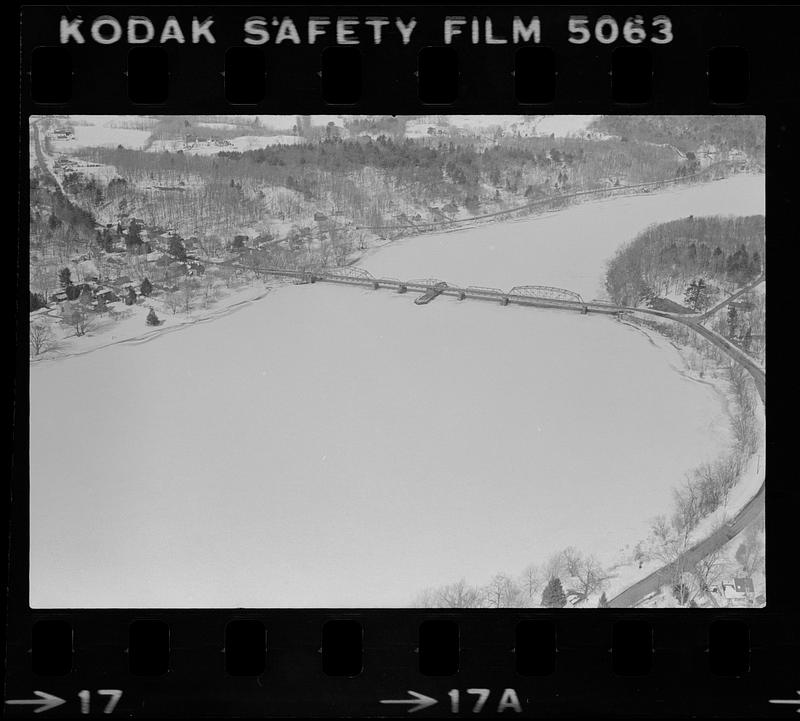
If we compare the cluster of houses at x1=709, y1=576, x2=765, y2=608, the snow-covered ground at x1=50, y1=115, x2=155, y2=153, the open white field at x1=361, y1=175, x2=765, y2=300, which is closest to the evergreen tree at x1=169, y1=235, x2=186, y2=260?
the snow-covered ground at x1=50, y1=115, x2=155, y2=153

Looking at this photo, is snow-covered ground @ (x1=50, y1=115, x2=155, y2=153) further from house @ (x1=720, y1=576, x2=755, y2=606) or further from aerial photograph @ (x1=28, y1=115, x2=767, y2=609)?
house @ (x1=720, y1=576, x2=755, y2=606)

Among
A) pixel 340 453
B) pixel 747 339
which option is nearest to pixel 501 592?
pixel 340 453

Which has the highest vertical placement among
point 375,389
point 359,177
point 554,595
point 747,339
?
point 359,177

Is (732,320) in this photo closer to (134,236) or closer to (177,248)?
(177,248)

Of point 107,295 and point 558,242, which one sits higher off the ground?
point 558,242
